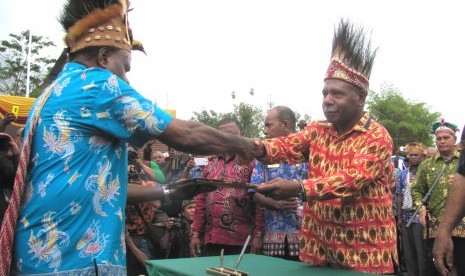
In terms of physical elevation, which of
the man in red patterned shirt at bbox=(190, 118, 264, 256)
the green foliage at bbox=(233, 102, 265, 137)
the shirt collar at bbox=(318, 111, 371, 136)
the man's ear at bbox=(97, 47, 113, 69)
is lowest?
the man in red patterned shirt at bbox=(190, 118, 264, 256)

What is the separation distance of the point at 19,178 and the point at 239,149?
117cm

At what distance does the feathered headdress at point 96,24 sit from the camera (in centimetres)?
244

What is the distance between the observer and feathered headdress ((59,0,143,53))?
2.44m

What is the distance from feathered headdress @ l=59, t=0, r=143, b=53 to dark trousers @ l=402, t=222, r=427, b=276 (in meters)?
6.69

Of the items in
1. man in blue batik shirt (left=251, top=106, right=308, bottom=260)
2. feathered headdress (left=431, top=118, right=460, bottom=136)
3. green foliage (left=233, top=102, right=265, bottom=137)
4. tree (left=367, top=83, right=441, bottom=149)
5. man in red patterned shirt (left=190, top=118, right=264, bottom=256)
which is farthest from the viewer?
tree (left=367, top=83, right=441, bottom=149)

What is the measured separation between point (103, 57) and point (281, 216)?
113 inches

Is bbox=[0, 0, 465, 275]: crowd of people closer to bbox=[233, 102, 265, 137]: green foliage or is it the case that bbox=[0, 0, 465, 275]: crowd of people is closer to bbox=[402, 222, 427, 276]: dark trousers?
bbox=[402, 222, 427, 276]: dark trousers

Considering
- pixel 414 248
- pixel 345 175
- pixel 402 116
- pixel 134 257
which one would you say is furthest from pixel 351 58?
pixel 402 116

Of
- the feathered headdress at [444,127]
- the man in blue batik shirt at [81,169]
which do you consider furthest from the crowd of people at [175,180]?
the feathered headdress at [444,127]

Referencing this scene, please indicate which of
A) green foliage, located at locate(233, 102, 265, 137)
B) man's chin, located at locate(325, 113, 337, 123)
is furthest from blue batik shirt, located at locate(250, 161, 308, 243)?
green foliage, located at locate(233, 102, 265, 137)

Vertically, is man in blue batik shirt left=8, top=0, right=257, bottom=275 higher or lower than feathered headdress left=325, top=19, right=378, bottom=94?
lower

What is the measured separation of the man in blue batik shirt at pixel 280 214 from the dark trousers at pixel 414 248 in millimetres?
3849

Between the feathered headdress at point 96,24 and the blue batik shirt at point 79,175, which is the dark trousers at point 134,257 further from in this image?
the feathered headdress at point 96,24

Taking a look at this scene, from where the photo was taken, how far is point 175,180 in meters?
3.48
